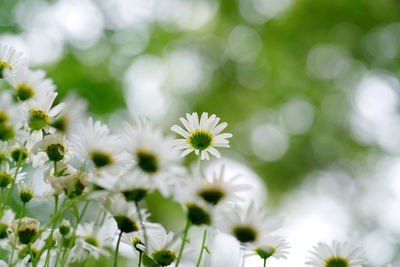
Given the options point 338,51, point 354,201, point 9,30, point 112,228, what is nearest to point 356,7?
point 338,51

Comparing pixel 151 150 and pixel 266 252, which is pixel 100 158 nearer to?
pixel 151 150

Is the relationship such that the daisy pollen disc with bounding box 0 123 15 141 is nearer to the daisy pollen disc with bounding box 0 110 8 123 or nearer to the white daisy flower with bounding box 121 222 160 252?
the daisy pollen disc with bounding box 0 110 8 123

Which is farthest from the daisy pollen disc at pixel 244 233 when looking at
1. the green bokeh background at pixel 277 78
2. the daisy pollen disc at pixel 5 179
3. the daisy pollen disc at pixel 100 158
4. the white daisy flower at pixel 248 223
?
the green bokeh background at pixel 277 78

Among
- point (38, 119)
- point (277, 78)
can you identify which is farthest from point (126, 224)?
point (277, 78)

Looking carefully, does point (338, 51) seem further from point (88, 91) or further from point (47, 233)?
point (47, 233)

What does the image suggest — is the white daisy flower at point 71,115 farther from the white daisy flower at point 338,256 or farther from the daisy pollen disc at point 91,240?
the white daisy flower at point 338,256

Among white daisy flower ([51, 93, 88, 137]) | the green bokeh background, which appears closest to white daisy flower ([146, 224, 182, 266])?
white daisy flower ([51, 93, 88, 137])
